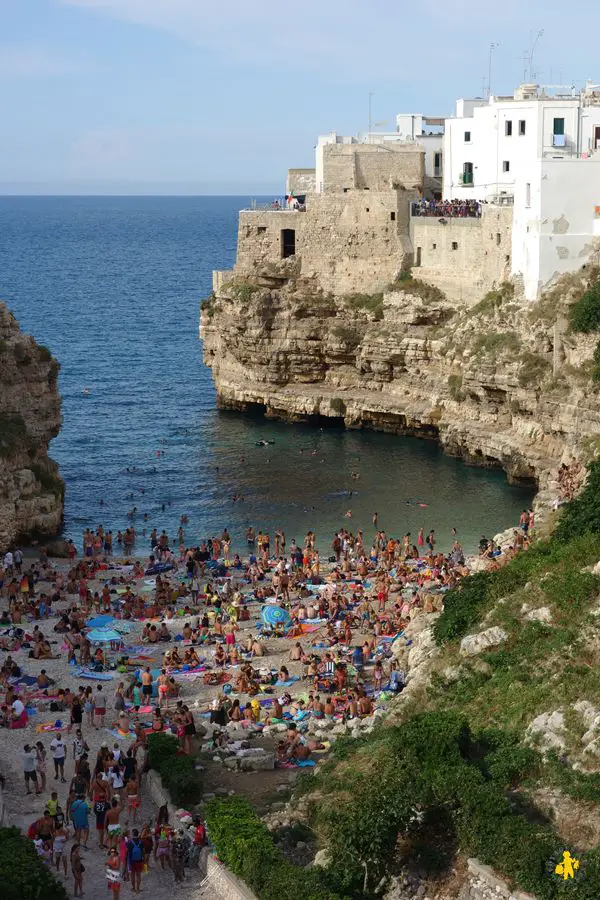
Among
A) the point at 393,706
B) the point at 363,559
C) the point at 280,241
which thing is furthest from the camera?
the point at 280,241

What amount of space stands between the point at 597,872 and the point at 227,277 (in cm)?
5256

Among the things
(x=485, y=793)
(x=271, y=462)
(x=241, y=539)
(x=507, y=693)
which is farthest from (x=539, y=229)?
(x=485, y=793)

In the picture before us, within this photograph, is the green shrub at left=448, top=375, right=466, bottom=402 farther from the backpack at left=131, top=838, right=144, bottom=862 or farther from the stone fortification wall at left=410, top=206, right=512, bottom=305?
the backpack at left=131, top=838, right=144, bottom=862

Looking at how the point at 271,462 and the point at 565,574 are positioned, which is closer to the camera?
the point at 565,574

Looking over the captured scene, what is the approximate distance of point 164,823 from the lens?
26.3 meters

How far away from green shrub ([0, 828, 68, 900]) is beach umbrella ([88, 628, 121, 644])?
13.6m

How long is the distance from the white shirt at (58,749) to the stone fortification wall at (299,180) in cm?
5023

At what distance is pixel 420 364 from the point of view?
211 ft

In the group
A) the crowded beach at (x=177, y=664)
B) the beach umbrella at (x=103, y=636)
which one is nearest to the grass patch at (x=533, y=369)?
the crowded beach at (x=177, y=664)

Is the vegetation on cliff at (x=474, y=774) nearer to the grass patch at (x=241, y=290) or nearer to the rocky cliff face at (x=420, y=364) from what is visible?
the rocky cliff face at (x=420, y=364)

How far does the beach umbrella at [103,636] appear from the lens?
38.1 meters

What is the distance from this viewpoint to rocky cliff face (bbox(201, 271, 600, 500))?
181 ft

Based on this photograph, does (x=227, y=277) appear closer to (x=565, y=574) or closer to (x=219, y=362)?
(x=219, y=362)

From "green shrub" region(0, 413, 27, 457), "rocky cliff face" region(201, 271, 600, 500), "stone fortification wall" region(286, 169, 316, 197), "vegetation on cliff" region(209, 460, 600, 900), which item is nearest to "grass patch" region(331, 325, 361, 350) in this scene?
"rocky cliff face" region(201, 271, 600, 500)
